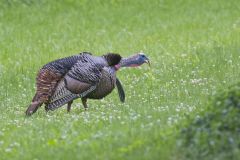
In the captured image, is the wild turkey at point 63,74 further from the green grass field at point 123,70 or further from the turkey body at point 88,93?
the green grass field at point 123,70

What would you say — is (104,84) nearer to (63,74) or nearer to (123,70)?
(63,74)

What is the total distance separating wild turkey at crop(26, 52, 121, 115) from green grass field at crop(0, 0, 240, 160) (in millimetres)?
331

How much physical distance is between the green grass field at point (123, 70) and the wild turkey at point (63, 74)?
0.33m

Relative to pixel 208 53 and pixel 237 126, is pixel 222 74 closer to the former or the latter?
pixel 208 53

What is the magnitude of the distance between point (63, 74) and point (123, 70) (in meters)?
4.81

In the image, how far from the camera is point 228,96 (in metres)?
9.27

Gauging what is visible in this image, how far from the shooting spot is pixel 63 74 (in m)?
13.4

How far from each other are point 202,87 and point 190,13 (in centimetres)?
1163

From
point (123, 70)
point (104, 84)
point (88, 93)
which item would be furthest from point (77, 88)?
point (123, 70)

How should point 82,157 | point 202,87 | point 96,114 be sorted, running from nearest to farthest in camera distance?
point 82,157, point 96,114, point 202,87

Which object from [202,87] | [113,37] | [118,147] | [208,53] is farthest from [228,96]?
[113,37]

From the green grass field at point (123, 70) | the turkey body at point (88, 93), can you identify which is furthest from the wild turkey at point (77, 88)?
the green grass field at point (123, 70)

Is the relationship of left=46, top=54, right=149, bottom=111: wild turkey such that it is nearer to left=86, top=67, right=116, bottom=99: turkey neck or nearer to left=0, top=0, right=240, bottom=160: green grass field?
left=86, top=67, right=116, bottom=99: turkey neck

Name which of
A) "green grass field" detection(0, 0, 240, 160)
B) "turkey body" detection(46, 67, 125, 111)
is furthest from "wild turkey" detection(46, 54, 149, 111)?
"green grass field" detection(0, 0, 240, 160)
